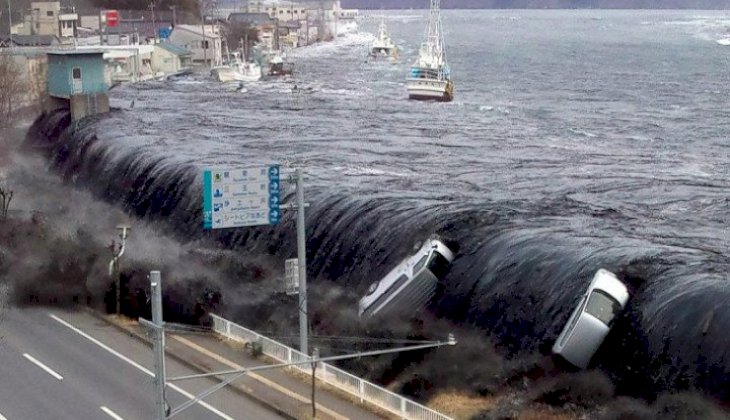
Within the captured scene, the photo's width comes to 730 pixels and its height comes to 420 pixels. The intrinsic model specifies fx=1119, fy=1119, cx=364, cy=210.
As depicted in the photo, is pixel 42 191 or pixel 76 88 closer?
pixel 42 191

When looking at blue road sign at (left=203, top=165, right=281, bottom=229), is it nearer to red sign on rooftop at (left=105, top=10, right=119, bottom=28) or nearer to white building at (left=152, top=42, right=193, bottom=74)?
white building at (left=152, top=42, right=193, bottom=74)

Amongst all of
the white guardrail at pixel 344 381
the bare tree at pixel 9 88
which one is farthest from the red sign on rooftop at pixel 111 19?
the white guardrail at pixel 344 381

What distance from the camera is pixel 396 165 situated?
39094 mm

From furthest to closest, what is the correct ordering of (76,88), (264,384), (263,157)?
(76,88) → (263,157) → (264,384)

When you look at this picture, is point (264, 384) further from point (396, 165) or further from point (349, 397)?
point (396, 165)

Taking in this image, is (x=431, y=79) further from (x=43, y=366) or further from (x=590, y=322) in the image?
(x=43, y=366)

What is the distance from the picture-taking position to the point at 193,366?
2002 cm

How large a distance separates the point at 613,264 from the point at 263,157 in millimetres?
20466

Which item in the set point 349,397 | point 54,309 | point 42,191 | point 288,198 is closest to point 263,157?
point 42,191

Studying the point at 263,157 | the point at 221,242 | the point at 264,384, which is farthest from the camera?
the point at 263,157

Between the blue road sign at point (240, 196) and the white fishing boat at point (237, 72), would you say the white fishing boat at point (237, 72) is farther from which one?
the blue road sign at point (240, 196)

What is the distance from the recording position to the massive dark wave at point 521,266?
65.4ft

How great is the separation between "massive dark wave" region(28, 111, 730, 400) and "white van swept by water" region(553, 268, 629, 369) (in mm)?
257

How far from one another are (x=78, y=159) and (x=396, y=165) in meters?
12.3
